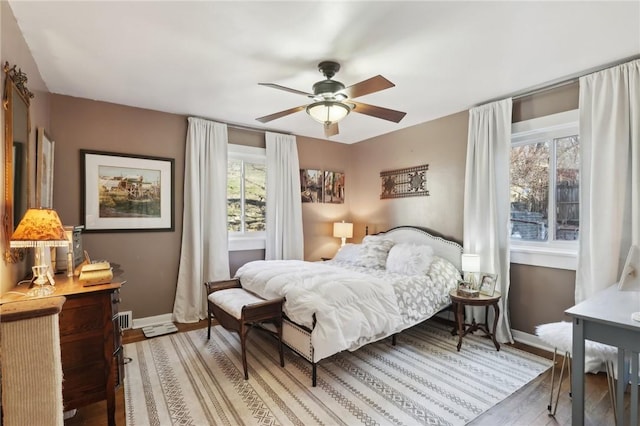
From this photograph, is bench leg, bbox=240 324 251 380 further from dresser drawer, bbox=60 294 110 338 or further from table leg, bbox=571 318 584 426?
table leg, bbox=571 318 584 426

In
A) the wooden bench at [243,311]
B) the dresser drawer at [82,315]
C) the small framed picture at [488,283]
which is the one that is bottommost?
the wooden bench at [243,311]

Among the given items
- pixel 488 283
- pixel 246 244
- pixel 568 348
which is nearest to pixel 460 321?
pixel 488 283

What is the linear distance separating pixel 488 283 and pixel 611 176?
1417mm

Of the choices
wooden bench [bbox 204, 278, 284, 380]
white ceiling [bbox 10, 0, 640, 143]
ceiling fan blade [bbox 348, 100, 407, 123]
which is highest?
white ceiling [bbox 10, 0, 640, 143]

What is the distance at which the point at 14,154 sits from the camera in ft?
6.15

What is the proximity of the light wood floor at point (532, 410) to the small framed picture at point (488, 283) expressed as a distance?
2.87 feet

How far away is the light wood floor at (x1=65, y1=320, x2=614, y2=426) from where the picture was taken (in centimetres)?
203

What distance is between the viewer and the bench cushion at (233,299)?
9.02ft

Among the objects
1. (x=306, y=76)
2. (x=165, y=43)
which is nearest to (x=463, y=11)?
(x=306, y=76)

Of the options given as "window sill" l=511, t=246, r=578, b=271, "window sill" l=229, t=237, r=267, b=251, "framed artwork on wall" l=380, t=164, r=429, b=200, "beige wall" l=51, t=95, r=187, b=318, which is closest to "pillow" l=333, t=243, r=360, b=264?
"framed artwork on wall" l=380, t=164, r=429, b=200

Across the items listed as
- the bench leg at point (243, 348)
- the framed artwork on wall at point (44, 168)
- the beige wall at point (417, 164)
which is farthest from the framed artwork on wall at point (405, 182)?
the framed artwork on wall at point (44, 168)

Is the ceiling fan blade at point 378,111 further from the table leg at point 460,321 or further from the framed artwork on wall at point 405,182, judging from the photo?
the table leg at point 460,321

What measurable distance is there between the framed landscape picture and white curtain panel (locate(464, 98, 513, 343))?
3752 mm

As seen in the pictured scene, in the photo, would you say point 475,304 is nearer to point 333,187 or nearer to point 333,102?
point 333,102
